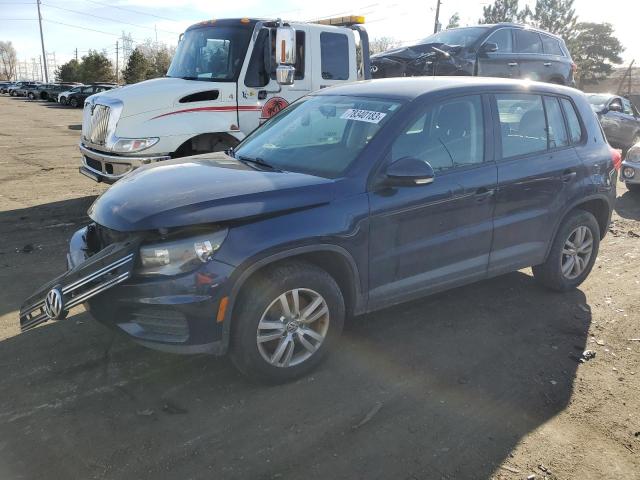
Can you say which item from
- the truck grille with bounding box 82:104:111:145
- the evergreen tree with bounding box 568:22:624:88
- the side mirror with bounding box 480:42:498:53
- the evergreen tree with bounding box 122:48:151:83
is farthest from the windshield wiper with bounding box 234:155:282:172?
the evergreen tree with bounding box 568:22:624:88

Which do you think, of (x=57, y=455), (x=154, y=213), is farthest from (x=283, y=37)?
(x=57, y=455)

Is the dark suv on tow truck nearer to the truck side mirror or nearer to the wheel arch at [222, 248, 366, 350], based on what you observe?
the truck side mirror

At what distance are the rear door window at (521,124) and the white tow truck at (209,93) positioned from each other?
3.05 m

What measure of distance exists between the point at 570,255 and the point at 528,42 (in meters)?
7.03

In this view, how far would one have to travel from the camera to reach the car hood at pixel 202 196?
3.10 metres

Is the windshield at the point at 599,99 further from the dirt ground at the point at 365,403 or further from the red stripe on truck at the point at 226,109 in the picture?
the dirt ground at the point at 365,403

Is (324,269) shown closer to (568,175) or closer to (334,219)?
(334,219)

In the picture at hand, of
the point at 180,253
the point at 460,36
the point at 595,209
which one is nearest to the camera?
the point at 180,253

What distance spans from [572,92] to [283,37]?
3343 mm

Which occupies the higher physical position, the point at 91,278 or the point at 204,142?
the point at 204,142

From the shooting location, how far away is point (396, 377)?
3594 millimetres

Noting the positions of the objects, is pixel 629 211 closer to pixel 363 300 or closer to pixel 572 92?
pixel 572 92

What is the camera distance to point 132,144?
22.4ft

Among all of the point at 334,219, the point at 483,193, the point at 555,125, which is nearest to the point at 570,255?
the point at 555,125
